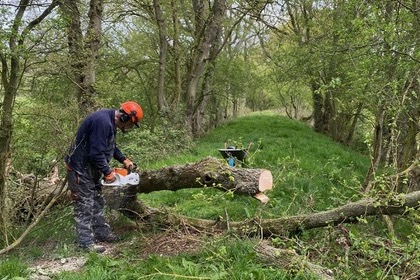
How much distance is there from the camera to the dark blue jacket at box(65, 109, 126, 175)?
5.48m

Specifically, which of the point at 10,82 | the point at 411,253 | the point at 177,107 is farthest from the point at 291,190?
the point at 177,107

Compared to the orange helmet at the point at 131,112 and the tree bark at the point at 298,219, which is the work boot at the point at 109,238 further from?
the orange helmet at the point at 131,112

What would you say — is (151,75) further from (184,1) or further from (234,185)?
(234,185)

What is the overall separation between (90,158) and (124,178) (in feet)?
1.83

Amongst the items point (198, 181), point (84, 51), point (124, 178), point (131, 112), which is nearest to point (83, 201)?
point (124, 178)

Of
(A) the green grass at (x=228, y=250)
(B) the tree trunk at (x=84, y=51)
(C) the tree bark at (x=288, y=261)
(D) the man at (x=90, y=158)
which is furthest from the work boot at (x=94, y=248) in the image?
(B) the tree trunk at (x=84, y=51)

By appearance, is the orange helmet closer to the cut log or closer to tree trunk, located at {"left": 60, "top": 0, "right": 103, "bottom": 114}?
the cut log

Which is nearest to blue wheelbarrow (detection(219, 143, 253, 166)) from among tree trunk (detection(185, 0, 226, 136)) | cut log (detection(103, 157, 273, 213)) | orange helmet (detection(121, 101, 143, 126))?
cut log (detection(103, 157, 273, 213))

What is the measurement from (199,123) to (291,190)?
12.3 metres

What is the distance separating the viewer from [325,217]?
16.8ft

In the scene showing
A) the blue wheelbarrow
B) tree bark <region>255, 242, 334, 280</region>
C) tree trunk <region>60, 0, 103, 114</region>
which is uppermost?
tree trunk <region>60, 0, 103, 114</region>

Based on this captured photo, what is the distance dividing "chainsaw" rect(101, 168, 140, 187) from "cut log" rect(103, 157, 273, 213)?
11.9 inches

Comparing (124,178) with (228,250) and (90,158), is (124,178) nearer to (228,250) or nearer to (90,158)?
(90,158)

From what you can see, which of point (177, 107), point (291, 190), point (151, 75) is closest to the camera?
point (291, 190)
